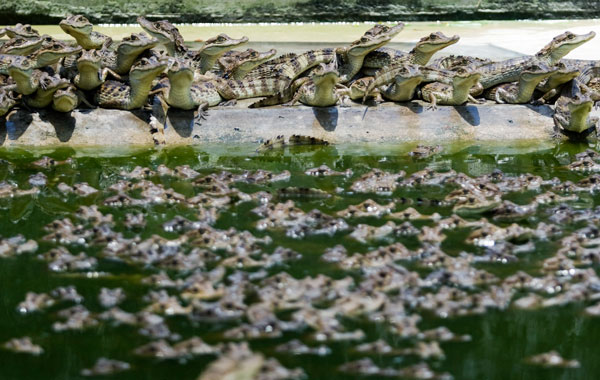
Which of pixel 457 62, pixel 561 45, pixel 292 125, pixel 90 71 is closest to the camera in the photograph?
pixel 90 71

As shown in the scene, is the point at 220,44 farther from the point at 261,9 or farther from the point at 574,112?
the point at 261,9

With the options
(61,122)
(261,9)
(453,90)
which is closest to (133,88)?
(61,122)

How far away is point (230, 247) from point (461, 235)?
1509 millimetres

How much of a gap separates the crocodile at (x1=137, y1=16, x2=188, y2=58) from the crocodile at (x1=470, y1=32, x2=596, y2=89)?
3.10 m

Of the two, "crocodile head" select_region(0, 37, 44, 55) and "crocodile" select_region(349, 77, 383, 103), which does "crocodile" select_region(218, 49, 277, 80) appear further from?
"crocodile head" select_region(0, 37, 44, 55)

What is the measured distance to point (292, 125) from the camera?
9.15 m

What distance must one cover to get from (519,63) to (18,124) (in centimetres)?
487

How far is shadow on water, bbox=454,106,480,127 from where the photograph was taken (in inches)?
366

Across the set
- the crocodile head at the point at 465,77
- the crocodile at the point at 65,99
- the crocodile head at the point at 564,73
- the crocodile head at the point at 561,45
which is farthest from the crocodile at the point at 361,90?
the crocodile at the point at 65,99

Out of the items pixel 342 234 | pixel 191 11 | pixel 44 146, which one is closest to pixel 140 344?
pixel 342 234

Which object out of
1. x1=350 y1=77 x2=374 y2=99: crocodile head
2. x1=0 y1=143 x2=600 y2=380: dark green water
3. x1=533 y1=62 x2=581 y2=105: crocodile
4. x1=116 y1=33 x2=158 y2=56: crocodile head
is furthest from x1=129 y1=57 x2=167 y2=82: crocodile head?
x1=533 y1=62 x2=581 y2=105: crocodile

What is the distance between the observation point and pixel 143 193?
7.18 m

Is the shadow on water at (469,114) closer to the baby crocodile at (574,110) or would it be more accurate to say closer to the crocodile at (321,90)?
the baby crocodile at (574,110)

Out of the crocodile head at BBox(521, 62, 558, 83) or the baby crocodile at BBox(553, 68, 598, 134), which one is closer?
the baby crocodile at BBox(553, 68, 598, 134)
